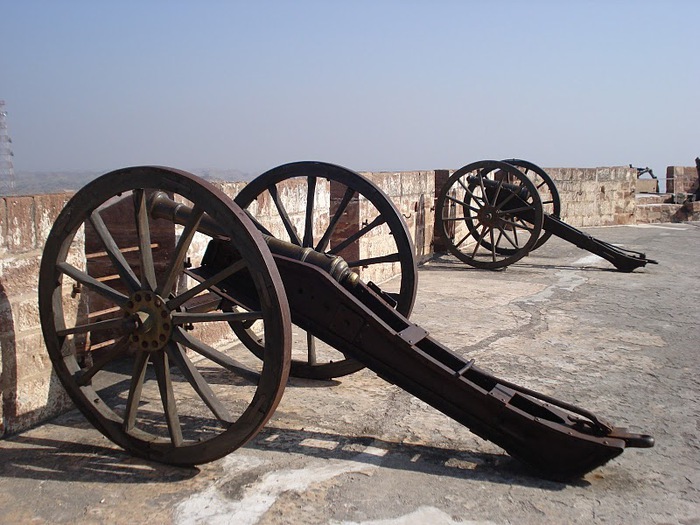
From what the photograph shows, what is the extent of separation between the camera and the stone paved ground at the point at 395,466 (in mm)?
2502

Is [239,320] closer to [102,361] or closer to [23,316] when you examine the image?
[102,361]

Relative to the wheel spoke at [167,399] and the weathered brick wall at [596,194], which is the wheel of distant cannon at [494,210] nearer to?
the weathered brick wall at [596,194]

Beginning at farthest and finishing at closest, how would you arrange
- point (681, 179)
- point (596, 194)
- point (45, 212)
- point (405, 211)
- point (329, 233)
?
point (681, 179) → point (596, 194) → point (405, 211) → point (329, 233) → point (45, 212)

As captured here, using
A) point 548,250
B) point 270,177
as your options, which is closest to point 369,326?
point 270,177

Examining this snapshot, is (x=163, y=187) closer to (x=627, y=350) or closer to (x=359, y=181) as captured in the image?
(x=359, y=181)

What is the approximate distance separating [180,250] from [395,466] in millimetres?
1185

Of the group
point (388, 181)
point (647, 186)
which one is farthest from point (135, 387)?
point (647, 186)

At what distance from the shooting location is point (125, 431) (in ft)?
9.45

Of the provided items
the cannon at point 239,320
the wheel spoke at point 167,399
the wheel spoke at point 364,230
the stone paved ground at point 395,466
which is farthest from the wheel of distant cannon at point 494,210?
the wheel spoke at point 167,399

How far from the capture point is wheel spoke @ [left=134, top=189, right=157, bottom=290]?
285 centimetres

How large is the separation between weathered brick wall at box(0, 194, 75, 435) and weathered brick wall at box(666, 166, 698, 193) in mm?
18622

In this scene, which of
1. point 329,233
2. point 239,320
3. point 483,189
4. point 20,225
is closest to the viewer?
point 239,320

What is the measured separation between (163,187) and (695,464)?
7.74ft

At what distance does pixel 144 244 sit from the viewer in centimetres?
293
